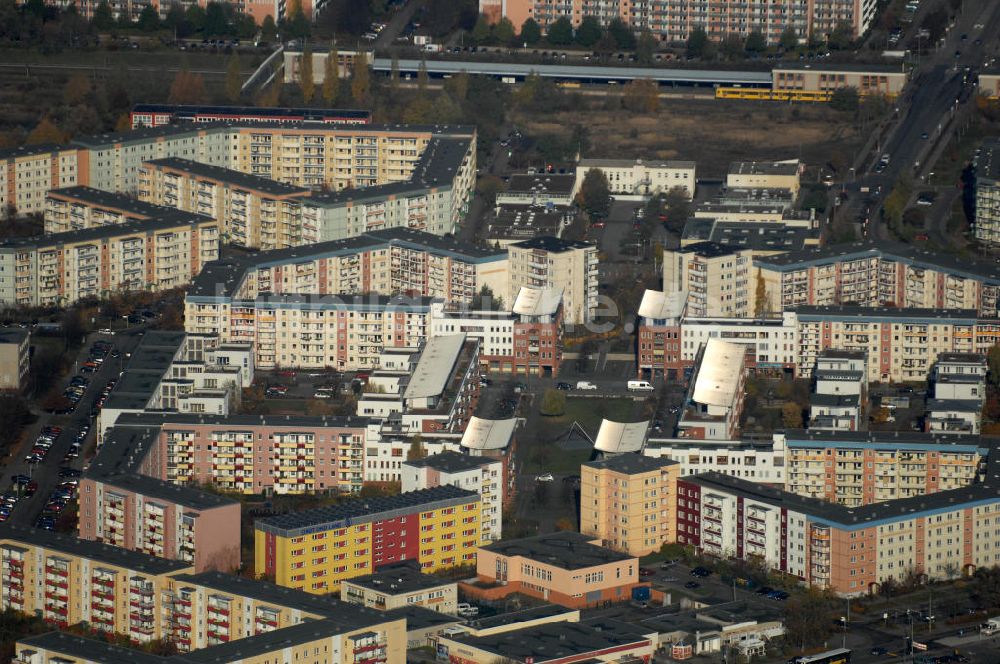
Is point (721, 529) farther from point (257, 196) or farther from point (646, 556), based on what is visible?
point (257, 196)

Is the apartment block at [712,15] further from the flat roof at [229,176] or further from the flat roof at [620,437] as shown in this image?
the flat roof at [620,437]

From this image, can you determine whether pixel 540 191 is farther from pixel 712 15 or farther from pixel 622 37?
pixel 712 15

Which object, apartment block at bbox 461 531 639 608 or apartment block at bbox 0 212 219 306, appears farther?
apartment block at bbox 0 212 219 306

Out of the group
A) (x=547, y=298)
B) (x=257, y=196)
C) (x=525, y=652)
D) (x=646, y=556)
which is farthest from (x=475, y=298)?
(x=525, y=652)

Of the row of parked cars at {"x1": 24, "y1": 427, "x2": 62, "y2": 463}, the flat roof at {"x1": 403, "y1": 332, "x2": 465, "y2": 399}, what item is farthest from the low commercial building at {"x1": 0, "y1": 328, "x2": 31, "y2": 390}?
the flat roof at {"x1": 403, "y1": 332, "x2": 465, "y2": 399}

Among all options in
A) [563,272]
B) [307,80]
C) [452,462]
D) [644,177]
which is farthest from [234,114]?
[452,462]

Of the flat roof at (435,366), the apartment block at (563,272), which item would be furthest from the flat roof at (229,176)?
the flat roof at (435,366)

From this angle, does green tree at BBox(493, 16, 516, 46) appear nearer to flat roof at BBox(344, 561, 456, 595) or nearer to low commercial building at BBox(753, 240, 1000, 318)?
low commercial building at BBox(753, 240, 1000, 318)
